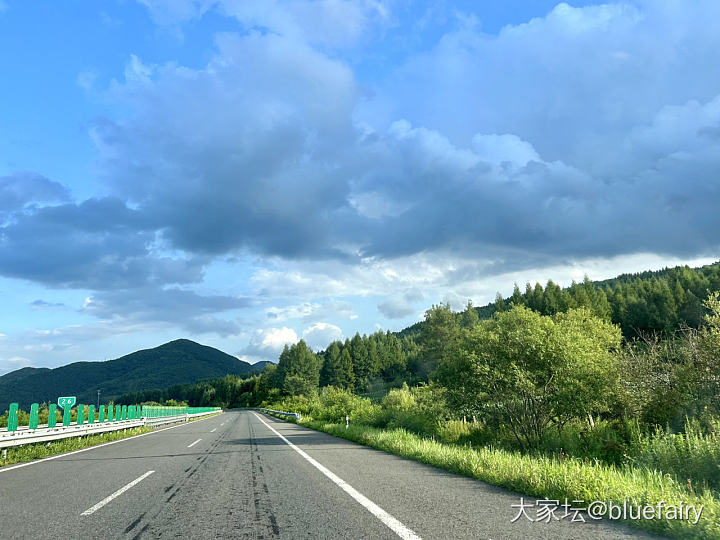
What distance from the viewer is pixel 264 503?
6199 mm

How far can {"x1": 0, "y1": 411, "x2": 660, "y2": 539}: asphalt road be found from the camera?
4.77 m

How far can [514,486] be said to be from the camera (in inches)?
273

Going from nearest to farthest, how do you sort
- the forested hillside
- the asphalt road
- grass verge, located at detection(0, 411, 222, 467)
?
the asphalt road, grass verge, located at detection(0, 411, 222, 467), the forested hillside

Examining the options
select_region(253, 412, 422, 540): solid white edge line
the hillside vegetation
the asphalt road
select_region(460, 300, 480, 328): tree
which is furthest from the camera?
select_region(460, 300, 480, 328): tree

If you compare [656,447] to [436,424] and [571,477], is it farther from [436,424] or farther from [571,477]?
[436,424]

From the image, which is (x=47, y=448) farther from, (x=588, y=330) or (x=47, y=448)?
(x=588, y=330)

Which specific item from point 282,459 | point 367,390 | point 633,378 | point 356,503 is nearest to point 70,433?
point 282,459

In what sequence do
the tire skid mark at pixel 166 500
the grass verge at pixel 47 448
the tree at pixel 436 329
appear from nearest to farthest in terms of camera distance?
the tire skid mark at pixel 166 500, the grass verge at pixel 47 448, the tree at pixel 436 329

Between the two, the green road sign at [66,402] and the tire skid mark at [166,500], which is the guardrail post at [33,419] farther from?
the tire skid mark at [166,500]

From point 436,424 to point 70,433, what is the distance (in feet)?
55.3

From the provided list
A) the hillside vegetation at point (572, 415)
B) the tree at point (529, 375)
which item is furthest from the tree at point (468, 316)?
the tree at point (529, 375)

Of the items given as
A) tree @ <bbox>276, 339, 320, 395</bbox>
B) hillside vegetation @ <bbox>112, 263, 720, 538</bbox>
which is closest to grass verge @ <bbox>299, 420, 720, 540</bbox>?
hillside vegetation @ <bbox>112, 263, 720, 538</bbox>

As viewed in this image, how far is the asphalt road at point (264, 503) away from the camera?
15.6 ft

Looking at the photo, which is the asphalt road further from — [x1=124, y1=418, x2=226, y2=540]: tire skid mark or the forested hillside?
the forested hillside
